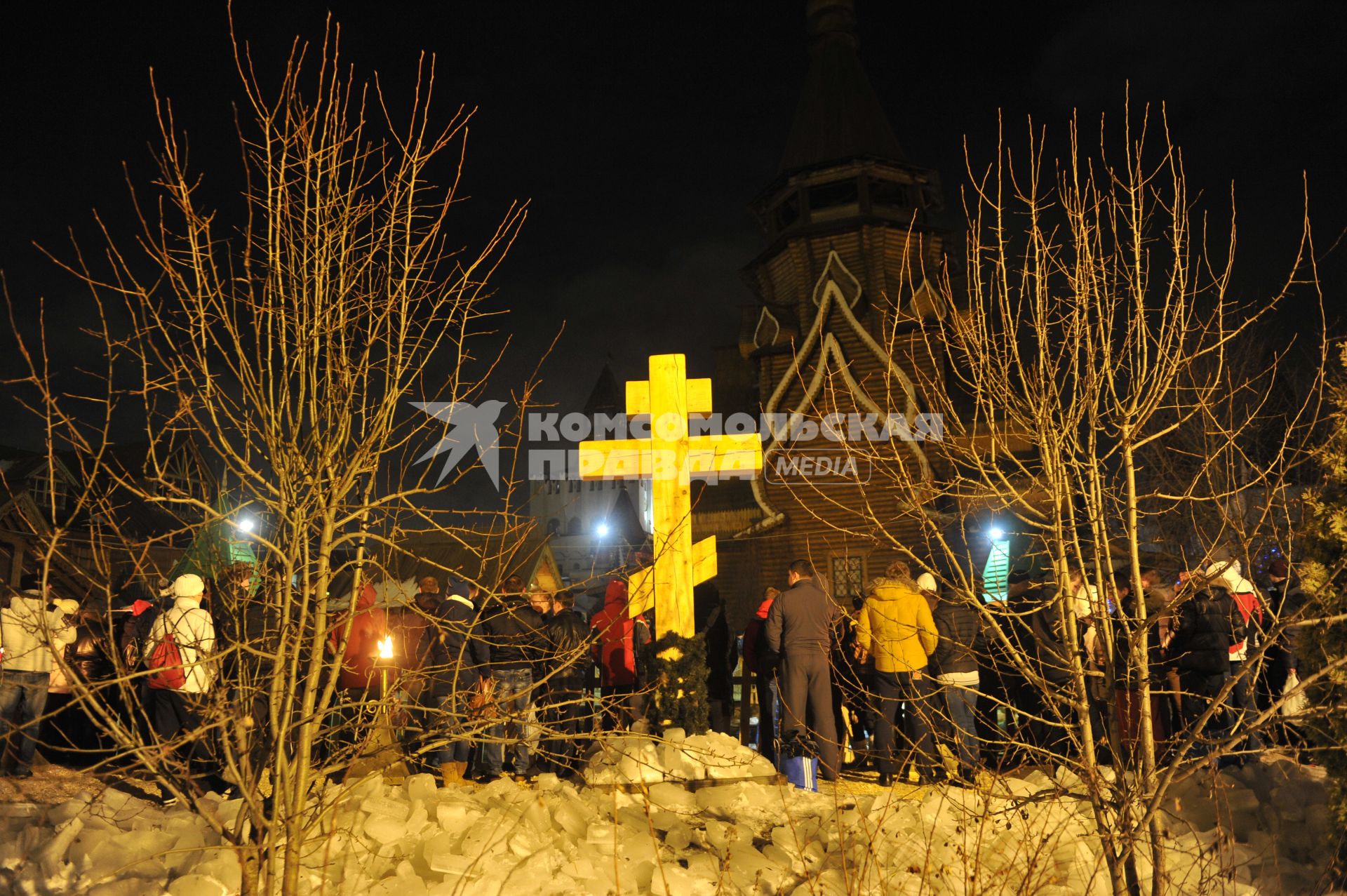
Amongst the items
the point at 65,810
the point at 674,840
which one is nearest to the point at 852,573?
the point at 674,840

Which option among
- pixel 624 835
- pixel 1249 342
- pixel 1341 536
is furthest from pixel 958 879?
pixel 1249 342

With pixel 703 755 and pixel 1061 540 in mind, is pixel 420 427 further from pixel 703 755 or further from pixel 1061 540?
pixel 703 755

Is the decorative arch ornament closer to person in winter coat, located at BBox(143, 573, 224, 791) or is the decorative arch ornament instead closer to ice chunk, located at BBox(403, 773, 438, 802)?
person in winter coat, located at BBox(143, 573, 224, 791)

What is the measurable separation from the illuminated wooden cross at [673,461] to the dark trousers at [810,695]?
0.94 m

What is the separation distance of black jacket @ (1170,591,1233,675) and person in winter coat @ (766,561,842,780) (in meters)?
2.74

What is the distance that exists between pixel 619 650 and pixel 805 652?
1.84 m

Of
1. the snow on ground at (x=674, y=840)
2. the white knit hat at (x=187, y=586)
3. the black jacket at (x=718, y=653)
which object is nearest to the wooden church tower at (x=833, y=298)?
the black jacket at (x=718, y=653)

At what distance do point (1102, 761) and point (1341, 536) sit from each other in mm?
3777

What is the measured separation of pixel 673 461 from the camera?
26.7ft

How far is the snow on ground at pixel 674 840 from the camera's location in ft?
15.2

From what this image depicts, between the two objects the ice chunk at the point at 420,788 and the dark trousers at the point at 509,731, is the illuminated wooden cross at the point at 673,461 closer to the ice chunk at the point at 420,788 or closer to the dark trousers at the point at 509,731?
the dark trousers at the point at 509,731

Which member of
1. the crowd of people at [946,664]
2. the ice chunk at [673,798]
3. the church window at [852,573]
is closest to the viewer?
the ice chunk at [673,798]

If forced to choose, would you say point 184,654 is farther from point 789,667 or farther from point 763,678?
point 763,678

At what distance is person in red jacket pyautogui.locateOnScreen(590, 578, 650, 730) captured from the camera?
319 inches
